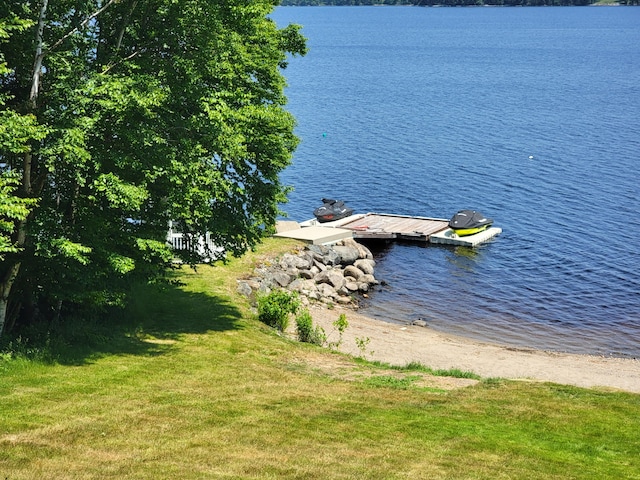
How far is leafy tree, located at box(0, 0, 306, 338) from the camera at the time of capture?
69.9 feet

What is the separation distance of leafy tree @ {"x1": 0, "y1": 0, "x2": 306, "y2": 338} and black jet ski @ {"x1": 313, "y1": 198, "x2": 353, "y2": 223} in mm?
29475

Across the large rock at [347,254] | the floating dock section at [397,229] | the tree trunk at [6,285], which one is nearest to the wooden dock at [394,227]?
the floating dock section at [397,229]

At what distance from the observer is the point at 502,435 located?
18.8 metres

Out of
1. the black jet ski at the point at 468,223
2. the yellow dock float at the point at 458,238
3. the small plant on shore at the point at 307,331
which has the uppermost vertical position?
the black jet ski at the point at 468,223

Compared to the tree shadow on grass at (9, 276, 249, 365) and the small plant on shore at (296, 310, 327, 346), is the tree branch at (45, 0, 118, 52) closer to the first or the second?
the tree shadow on grass at (9, 276, 249, 365)

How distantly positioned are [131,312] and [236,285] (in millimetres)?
7686

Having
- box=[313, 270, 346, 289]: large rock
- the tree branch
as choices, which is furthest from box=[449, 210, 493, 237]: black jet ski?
the tree branch

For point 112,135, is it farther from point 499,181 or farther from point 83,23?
point 499,181

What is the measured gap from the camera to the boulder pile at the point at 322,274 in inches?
1519

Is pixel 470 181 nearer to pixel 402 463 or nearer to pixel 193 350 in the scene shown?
pixel 193 350

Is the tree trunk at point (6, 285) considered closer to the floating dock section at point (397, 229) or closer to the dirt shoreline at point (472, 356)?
the dirt shoreline at point (472, 356)

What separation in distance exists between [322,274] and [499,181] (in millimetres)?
31708

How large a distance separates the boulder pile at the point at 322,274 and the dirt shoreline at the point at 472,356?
2053mm

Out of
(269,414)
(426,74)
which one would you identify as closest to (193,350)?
(269,414)
